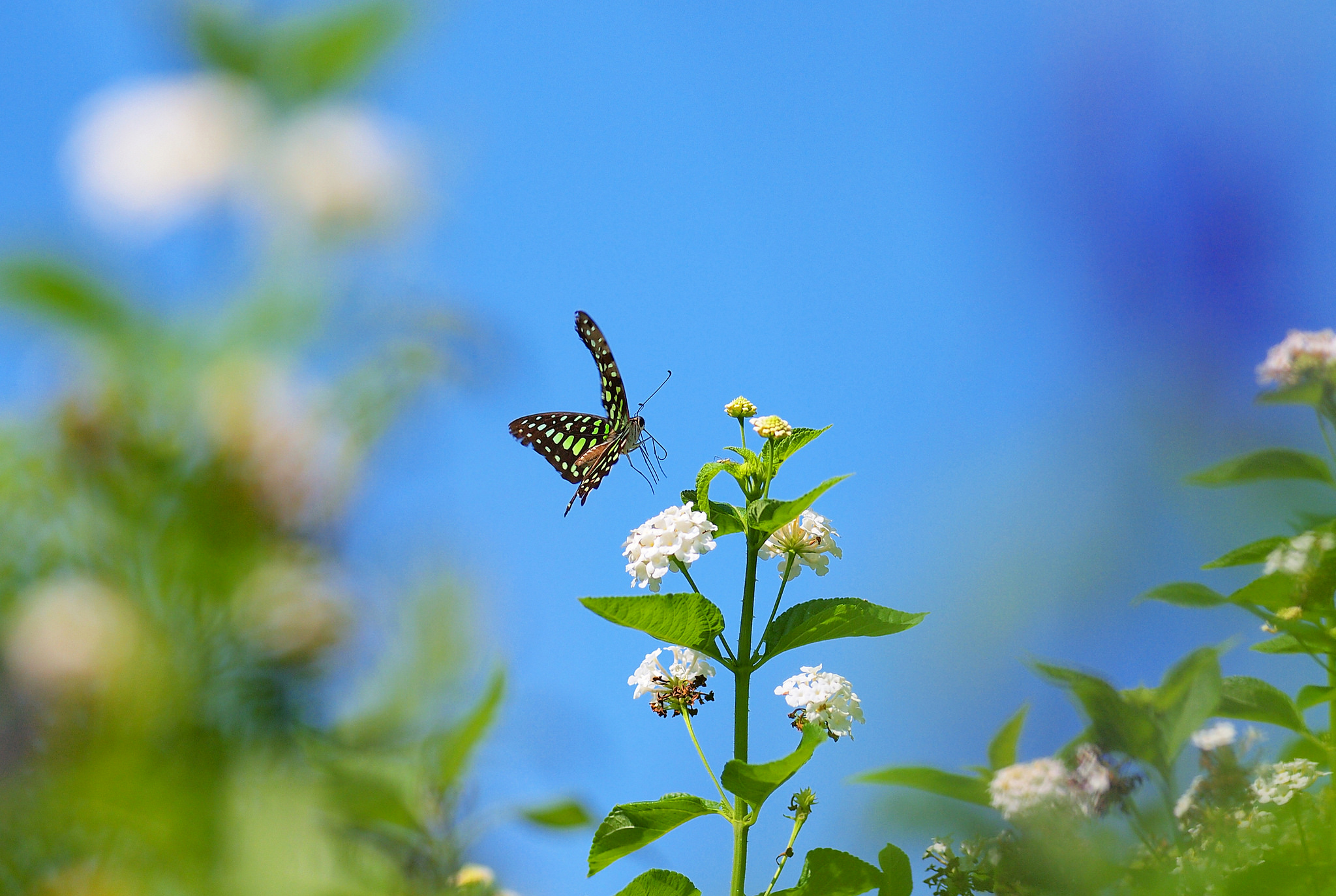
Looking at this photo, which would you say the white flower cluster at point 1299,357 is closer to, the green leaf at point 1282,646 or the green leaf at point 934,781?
the green leaf at point 1282,646

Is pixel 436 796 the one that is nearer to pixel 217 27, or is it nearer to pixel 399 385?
pixel 399 385

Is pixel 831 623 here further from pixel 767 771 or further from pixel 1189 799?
pixel 1189 799

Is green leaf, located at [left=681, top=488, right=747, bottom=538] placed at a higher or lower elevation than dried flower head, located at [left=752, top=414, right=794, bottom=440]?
lower

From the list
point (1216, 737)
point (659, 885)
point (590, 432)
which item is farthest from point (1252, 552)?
point (590, 432)

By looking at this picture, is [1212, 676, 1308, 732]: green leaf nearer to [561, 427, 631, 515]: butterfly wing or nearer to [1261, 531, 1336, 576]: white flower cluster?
[1261, 531, 1336, 576]: white flower cluster

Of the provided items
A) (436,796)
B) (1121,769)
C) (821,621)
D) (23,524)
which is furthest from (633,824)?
(23,524)

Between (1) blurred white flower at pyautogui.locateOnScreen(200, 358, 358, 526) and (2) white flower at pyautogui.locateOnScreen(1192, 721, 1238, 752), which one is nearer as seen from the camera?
(1) blurred white flower at pyautogui.locateOnScreen(200, 358, 358, 526)

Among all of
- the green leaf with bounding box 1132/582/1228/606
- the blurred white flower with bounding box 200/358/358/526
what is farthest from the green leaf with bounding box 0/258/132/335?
the green leaf with bounding box 1132/582/1228/606
